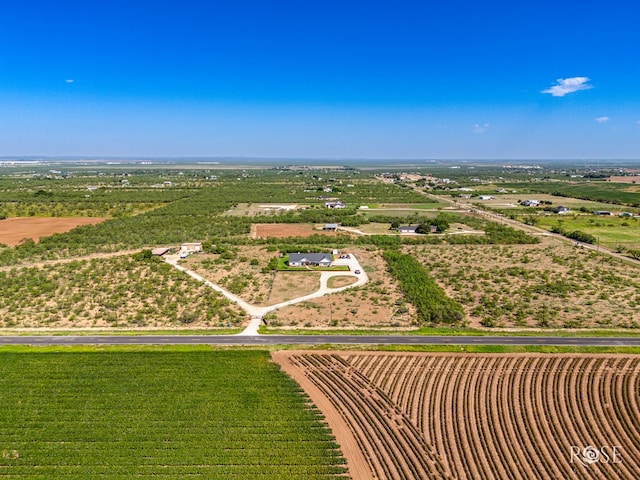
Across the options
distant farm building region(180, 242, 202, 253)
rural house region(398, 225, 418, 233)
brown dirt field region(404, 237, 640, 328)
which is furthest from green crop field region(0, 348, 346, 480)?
rural house region(398, 225, 418, 233)

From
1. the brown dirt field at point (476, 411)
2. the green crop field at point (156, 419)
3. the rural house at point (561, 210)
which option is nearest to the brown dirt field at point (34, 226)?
the green crop field at point (156, 419)

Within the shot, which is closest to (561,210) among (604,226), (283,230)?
(604,226)

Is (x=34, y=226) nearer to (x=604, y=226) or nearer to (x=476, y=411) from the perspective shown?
(x=476, y=411)

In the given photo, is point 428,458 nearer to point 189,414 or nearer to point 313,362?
point 313,362

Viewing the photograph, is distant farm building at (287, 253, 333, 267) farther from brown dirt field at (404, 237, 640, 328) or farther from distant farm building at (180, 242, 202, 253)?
distant farm building at (180, 242, 202, 253)

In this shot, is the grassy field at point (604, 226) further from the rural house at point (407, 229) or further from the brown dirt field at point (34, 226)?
the brown dirt field at point (34, 226)
